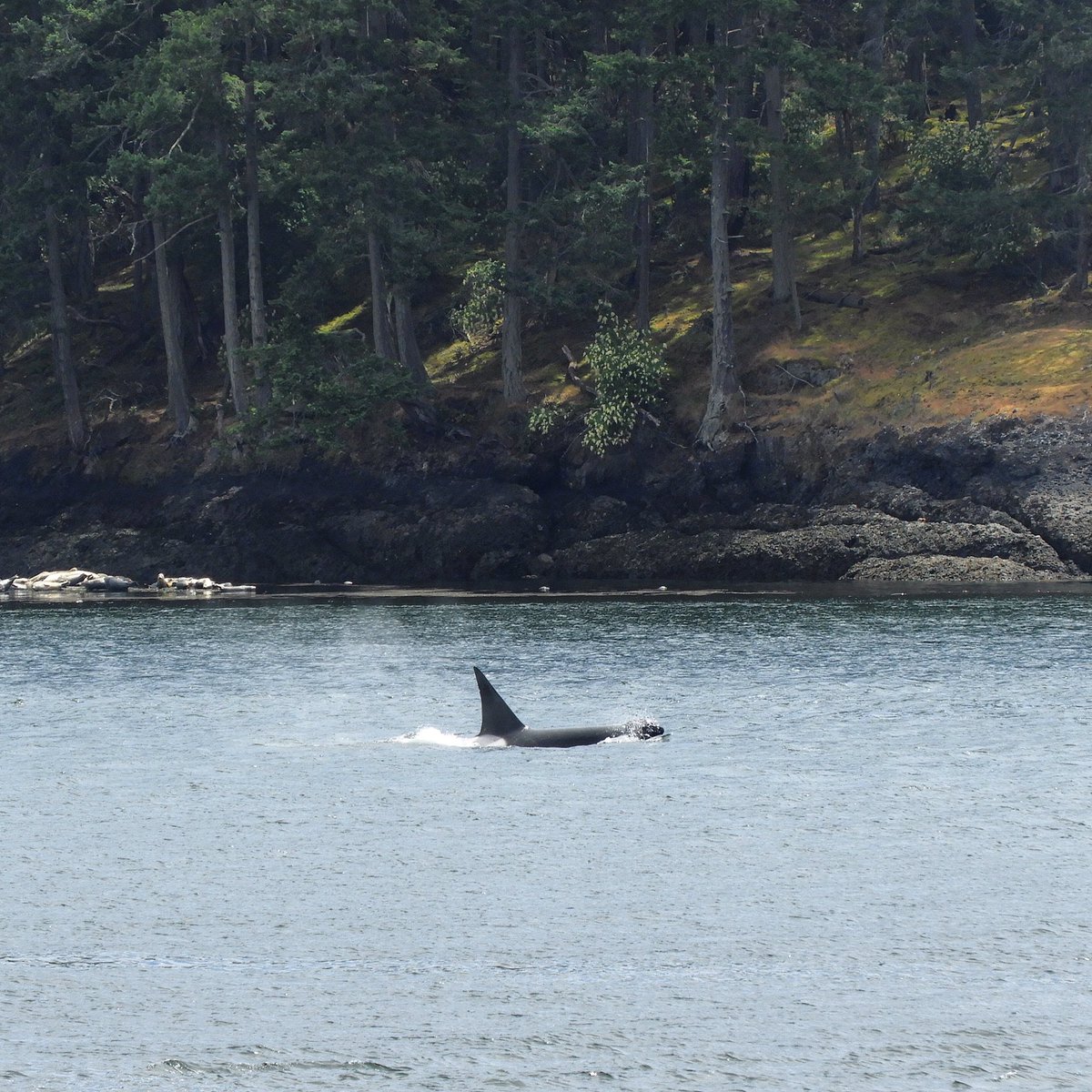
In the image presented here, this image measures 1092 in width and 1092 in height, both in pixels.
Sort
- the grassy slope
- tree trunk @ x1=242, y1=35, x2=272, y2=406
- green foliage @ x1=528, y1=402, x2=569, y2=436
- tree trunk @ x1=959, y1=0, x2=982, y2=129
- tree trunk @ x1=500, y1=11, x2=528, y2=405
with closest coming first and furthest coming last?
1. the grassy slope
2. green foliage @ x1=528, y1=402, x2=569, y2=436
3. tree trunk @ x1=500, y1=11, x2=528, y2=405
4. tree trunk @ x1=242, y1=35, x2=272, y2=406
5. tree trunk @ x1=959, y1=0, x2=982, y2=129

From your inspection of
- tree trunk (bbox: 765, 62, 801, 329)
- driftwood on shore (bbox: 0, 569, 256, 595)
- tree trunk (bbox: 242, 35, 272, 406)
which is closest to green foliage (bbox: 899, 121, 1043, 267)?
tree trunk (bbox: 765, 62, 801, 329)

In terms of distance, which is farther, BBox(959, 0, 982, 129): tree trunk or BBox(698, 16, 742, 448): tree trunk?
BBox(959, 0, 982, 129): tree trunk

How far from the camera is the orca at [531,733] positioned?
94.1 feet

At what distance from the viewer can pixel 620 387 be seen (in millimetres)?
68625

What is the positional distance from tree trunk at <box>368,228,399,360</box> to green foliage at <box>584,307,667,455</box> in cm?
953

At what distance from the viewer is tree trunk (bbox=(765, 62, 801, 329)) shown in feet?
231

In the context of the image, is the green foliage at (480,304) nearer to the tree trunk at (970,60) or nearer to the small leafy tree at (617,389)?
the small leafy tree at (617,389)

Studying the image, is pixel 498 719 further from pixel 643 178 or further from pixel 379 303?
pixel 379 303

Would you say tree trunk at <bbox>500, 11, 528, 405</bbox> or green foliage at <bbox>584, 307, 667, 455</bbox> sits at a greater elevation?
tree trunk at <bbox>500, 11, 528, 405</bbox>

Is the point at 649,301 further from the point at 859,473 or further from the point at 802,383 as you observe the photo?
the point at 859,473

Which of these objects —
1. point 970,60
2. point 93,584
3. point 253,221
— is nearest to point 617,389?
point 253,221

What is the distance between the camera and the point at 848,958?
54.1 feet

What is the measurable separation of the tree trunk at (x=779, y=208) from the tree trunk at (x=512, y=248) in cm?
1034

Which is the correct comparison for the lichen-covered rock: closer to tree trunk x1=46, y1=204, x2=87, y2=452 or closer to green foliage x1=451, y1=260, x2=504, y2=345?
green foliage x1=451, y1=260, x2=504, y2=345
